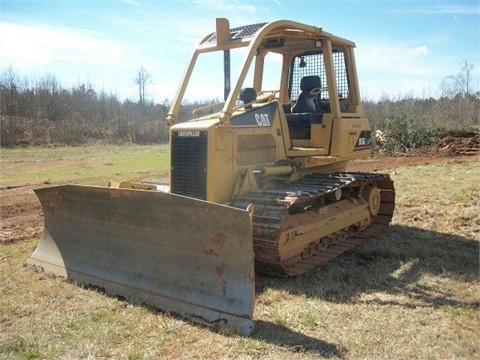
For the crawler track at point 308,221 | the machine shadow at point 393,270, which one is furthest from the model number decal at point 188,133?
the machine shadow at point 393,270

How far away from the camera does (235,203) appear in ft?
17.1

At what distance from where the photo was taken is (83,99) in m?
35.6

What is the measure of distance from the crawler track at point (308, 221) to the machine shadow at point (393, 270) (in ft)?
0.49

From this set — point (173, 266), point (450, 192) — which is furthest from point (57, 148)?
point (173, 266)

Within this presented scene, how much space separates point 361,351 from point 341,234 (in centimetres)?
307

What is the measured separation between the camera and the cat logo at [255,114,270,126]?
5844 millimetres

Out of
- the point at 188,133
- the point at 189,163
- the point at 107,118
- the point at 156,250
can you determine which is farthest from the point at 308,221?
the point at 107,118

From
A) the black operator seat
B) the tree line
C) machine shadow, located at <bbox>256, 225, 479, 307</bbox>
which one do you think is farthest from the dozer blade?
the tree line

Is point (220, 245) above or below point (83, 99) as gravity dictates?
below

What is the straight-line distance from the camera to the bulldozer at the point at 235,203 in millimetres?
4293

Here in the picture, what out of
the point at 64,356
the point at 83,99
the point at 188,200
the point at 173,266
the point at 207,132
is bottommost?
the point at 64,356

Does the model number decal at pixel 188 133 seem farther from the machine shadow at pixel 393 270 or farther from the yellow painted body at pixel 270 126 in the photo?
the machine shadow at pixel 393 270

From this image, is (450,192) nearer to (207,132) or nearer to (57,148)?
(207,132)

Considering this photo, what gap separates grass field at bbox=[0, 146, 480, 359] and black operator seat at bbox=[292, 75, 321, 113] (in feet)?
7.00
